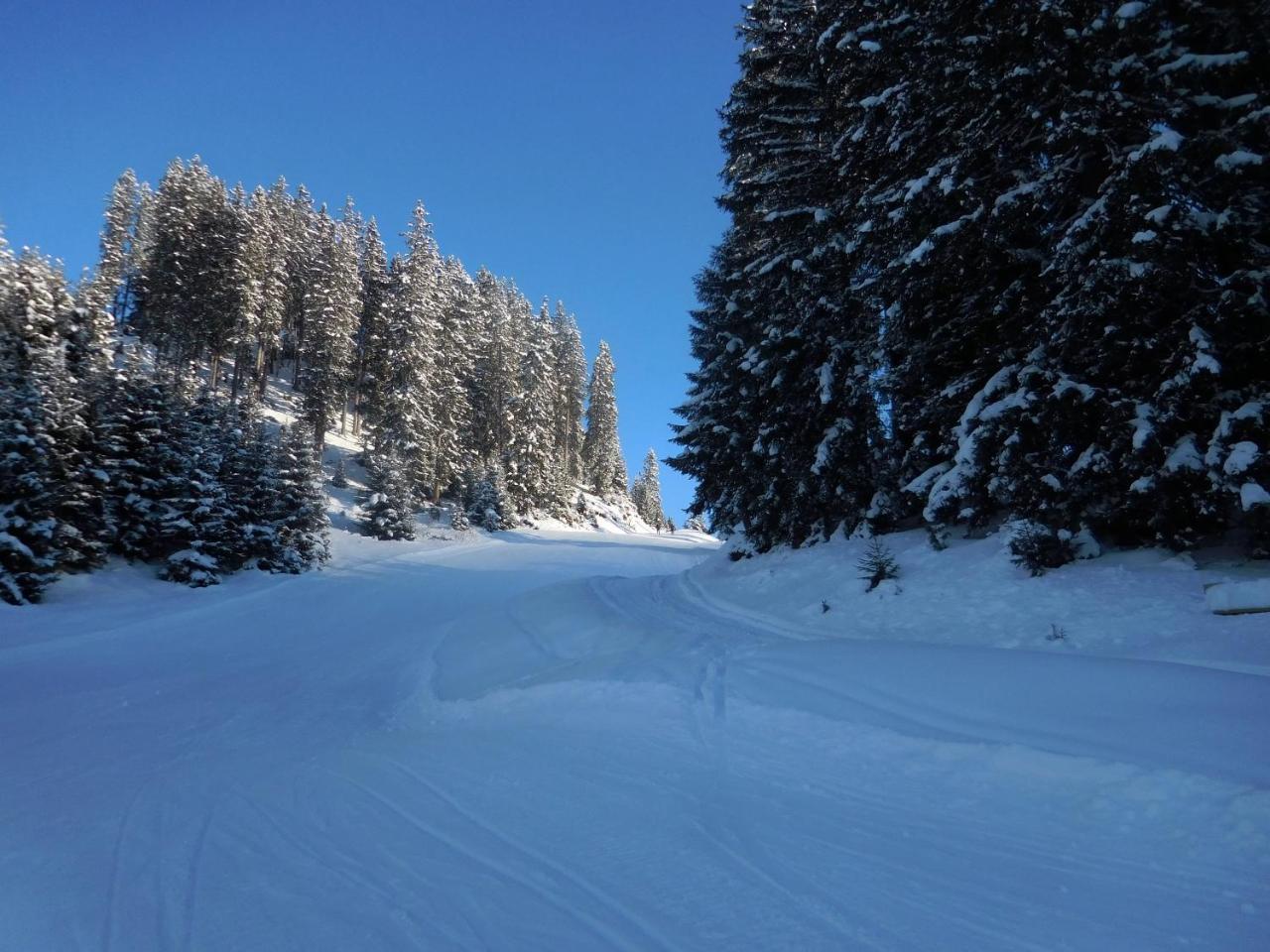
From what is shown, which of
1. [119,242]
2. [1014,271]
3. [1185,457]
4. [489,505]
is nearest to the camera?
[1185,457]

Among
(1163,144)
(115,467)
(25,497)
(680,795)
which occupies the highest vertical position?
(1163,144)

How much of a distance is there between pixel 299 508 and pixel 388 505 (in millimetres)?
8507

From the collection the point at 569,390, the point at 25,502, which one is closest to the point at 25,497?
the point at 25,502

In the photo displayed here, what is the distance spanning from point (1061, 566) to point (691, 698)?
20.8ft

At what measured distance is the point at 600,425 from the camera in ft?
219

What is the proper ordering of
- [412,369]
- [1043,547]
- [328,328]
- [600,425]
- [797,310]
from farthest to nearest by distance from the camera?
[600,425] → [328,328] → [412,369] → [797,310] → [1043,547]

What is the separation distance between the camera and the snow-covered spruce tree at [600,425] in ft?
219

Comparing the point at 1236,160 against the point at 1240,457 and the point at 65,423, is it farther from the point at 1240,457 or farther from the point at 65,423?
the point at 65,423

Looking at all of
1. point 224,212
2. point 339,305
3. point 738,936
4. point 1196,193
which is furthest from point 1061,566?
point 224,212

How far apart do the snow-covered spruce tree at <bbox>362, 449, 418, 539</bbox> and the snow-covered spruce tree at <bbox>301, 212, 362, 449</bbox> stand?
9908 millimetres

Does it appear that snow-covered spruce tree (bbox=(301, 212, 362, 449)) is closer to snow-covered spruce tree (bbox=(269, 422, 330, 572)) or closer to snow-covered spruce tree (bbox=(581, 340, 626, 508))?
snow-covered spruce tree (bbox=(269, 422, 330, 572))

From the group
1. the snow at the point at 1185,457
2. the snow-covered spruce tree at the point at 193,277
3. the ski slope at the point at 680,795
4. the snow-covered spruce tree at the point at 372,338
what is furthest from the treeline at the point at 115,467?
the snow at the point at 1185,457

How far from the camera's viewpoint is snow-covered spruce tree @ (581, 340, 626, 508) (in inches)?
2628

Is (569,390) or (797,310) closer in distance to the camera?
(797,310)
